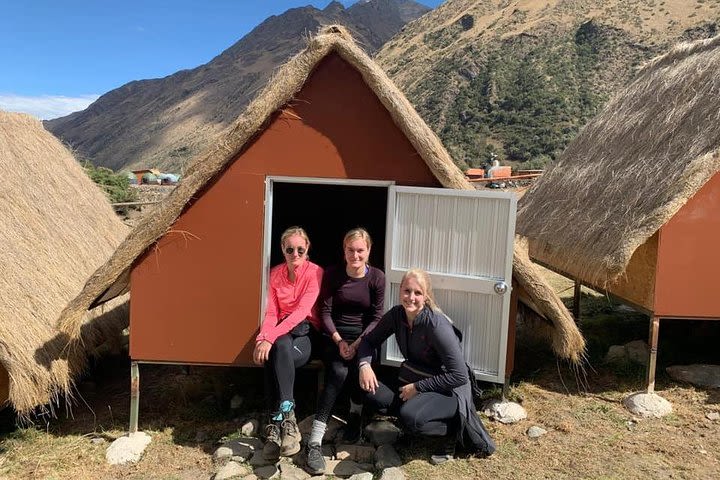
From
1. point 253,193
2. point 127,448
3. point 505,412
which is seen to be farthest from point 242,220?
point 505,412

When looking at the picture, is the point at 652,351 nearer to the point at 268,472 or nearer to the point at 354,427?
the point at 354,427

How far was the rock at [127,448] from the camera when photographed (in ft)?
16.1

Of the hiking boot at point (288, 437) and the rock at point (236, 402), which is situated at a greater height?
the hiking boot at point (288, 437)

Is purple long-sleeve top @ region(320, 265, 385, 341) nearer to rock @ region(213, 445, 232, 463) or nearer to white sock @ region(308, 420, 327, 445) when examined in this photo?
white sock @ region(308, 420, 327, 445)

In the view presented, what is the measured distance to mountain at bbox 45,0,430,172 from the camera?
78.8m

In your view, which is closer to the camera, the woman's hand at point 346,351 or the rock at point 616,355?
the woman's hand at point 346,351

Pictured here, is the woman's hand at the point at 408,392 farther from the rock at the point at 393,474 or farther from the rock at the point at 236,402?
the rock at the point at 236,402

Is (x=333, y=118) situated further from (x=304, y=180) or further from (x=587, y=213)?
(x=587, y=213)

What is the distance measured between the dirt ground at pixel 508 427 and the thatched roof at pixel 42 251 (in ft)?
1.88

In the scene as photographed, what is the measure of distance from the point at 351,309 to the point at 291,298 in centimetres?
55

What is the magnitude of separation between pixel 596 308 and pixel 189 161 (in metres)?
7.72

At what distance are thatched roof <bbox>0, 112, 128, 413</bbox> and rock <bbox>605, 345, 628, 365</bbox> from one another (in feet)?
19.7

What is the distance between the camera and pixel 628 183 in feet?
21.3

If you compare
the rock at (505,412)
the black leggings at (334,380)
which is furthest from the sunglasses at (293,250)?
the rock at (505,412)
